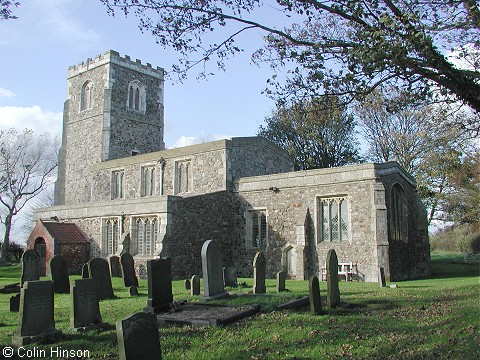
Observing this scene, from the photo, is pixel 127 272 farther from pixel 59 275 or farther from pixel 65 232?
pixel 65 232

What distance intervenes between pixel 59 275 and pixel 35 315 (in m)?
6.84

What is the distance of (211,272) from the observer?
11109 mm

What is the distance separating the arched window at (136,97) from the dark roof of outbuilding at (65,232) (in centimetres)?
1276

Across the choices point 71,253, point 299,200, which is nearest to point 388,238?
point 299,200

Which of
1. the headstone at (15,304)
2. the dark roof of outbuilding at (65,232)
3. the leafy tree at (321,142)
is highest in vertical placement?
the leafy tree at (321,142)

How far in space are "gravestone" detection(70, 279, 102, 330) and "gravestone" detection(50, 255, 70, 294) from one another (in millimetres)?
6161

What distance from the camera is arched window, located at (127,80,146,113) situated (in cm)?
3444

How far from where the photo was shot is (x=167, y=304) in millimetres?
9867

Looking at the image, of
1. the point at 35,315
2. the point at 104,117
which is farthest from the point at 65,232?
the point at 35,315

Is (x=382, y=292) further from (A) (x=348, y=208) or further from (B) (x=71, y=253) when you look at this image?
(B) (x=71, y=253)

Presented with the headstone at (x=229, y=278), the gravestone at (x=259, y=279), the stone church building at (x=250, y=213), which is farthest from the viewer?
the stone church building at (x=250, y=213)

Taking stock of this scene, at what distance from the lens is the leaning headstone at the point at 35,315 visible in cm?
733

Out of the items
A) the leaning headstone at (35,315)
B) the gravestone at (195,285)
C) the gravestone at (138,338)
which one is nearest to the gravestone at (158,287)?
the leaning headstone at (35,315)

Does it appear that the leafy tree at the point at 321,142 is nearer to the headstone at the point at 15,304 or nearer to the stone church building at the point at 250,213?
the stone church building at the point at 250,213
